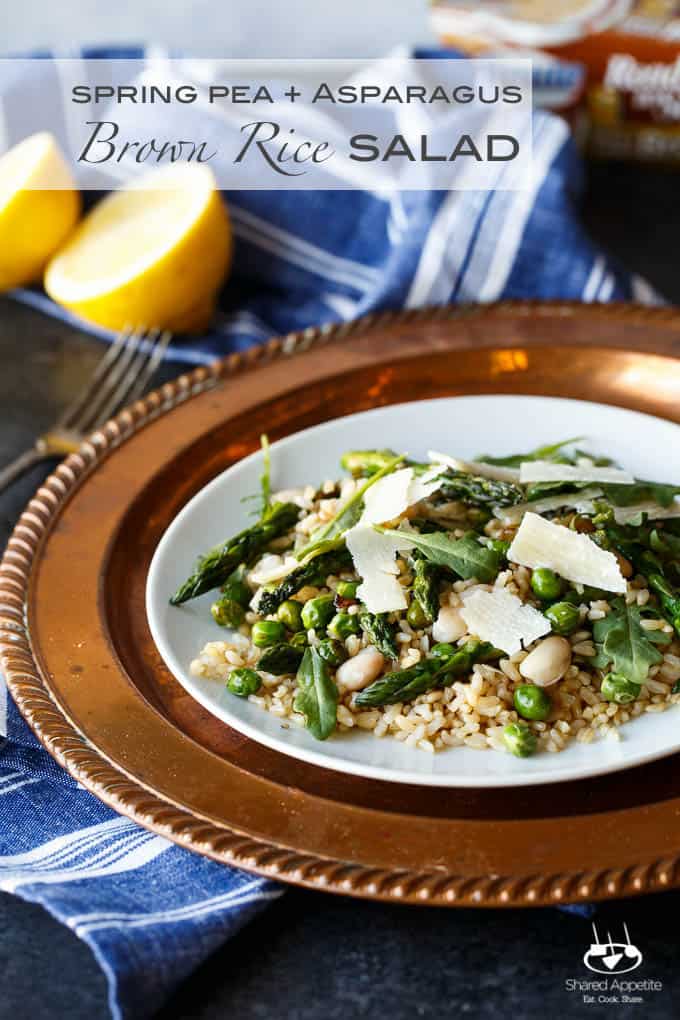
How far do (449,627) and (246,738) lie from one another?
0.45 meters

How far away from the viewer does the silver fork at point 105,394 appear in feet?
11.3

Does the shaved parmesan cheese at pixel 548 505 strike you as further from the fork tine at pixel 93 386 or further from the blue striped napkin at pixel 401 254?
the fork tine at pixel 93 386

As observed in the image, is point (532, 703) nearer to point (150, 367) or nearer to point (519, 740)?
point (519, 740)

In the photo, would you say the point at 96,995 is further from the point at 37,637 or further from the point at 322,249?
the point at 322,249

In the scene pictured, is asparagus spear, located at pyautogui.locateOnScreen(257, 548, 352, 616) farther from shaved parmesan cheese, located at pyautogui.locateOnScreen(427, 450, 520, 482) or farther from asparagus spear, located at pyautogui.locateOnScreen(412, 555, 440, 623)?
shaved parmesan cheese, located at pyautogui.locateOnScreen(427, 450, 520, 482)

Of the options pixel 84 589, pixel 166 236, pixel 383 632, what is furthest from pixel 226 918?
pixel 166 236

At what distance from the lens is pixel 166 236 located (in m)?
3.73

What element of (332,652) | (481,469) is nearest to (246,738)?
(332,652)

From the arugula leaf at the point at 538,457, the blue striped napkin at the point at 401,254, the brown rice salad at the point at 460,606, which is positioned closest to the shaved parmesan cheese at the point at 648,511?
the brown rice salad at the point at 460,606

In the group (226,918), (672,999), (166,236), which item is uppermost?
(166,236)

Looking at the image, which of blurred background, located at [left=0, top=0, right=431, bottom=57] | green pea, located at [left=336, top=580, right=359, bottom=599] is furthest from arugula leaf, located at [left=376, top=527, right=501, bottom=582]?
blurred background, located at [left=0, top=0, right=431, bottom=57]

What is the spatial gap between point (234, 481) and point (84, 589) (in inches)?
19.2

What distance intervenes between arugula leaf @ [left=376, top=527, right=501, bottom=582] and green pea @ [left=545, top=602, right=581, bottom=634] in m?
0.15

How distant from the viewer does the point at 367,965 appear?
2115 mm
